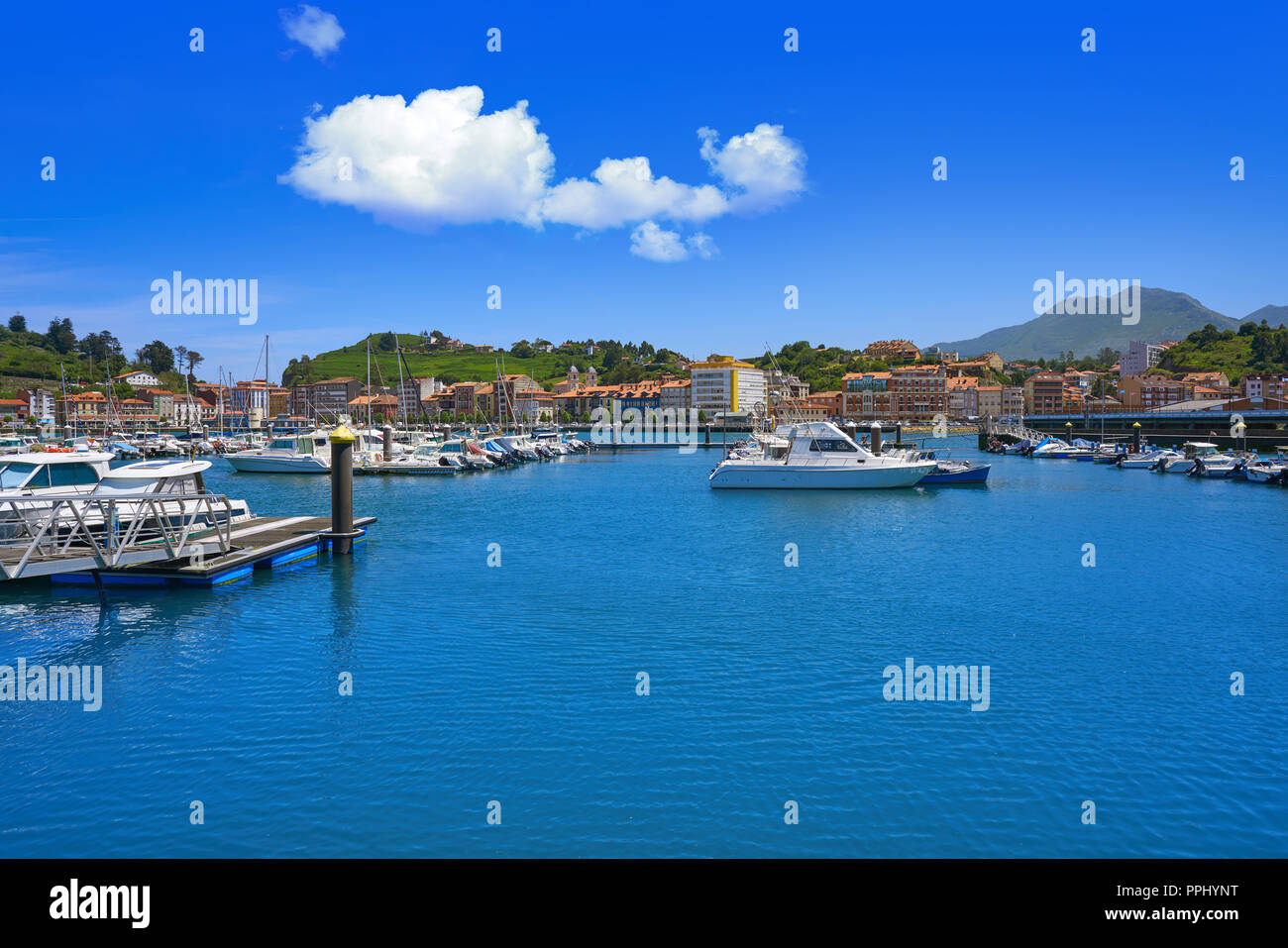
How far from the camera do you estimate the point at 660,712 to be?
45.8 feet

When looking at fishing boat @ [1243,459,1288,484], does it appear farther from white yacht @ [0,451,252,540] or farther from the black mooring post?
white yacht @ [0,451,252,540]

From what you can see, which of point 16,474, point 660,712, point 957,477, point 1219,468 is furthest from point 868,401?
point 660,712

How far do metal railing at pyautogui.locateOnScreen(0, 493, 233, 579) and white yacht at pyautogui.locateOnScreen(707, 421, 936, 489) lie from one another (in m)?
34.9

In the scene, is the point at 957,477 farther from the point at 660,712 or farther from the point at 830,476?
the point at 660,712

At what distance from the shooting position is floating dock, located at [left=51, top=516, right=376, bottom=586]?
22.8m

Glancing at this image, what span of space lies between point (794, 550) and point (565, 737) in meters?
19.8

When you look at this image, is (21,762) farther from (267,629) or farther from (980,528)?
(980,528)

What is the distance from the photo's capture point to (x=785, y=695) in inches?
585

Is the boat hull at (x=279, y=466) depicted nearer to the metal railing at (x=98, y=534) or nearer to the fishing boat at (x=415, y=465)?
the fishing boat at (x=415, y=465)

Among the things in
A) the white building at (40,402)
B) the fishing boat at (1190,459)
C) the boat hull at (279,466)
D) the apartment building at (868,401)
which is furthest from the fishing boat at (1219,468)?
the white building at (40,402)

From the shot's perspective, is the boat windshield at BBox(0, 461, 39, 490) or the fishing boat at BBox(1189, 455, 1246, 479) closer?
the boat windshield at BBox(0, 461, 39, 490)

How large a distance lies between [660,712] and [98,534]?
1875 centimetres

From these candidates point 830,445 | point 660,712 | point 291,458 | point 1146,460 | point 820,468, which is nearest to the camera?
point 660,712

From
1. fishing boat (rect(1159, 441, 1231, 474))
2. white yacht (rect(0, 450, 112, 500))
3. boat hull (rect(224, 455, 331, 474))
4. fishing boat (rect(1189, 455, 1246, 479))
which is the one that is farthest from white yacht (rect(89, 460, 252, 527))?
fishing boat (rect(1159, 441, 1231, 474))
